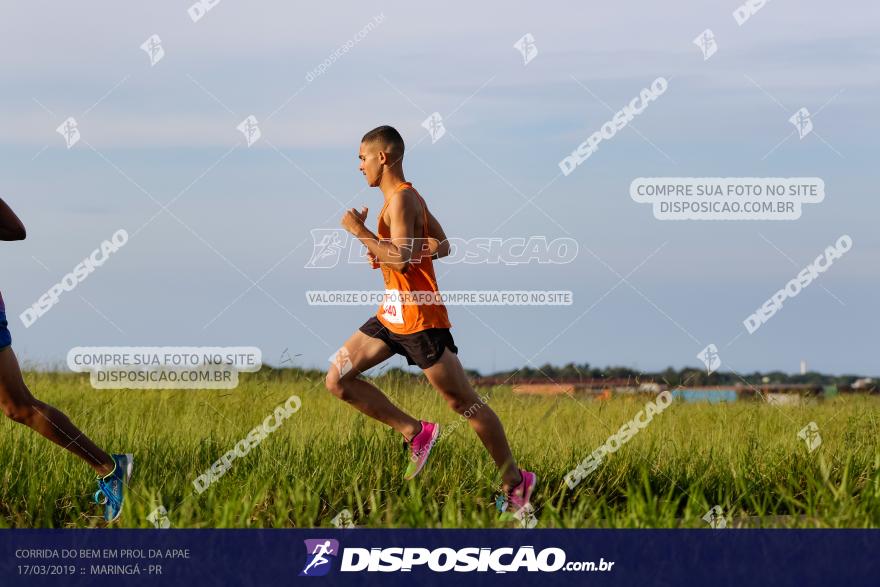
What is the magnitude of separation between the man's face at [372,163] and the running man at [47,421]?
2.05 metres

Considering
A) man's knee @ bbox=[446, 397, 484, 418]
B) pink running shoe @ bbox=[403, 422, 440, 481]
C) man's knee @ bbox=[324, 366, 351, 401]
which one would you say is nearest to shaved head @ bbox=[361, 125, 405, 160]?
man's knee @ bbox=[324, 366, 351, 401]

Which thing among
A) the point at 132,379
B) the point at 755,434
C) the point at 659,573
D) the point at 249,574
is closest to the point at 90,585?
the point at 249,574

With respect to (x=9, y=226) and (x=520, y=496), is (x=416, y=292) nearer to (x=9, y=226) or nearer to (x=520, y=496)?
(x=520, y=496)

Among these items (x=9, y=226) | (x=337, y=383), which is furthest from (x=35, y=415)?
Result: (x=337, y=383)

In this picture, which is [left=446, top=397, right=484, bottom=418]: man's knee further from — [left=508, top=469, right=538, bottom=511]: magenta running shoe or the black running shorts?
[left=508, top=469, right=538, bottom=511]: magenta running shoe

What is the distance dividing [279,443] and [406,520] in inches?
62.0

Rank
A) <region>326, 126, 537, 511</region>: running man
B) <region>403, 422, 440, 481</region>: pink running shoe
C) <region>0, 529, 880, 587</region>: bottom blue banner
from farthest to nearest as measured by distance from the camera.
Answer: <region>403, 422, 440, 481</region>: pink running shoe → <region>326, 126, 537, 511</region>: running man → <region>0, 529, 880, 587</region>: bottom blue banner

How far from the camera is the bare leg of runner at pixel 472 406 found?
21.4 ft

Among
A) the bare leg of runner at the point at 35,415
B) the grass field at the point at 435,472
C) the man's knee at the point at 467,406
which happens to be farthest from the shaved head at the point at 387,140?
the bare leg of runner at the point at 35,415

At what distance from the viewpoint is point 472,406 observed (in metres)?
6.56

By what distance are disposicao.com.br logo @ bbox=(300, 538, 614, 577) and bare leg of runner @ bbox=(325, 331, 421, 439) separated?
4.33 feet

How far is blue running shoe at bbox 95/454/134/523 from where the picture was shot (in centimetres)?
671

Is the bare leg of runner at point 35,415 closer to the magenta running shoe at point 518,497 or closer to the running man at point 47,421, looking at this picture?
the running man at point 47,421

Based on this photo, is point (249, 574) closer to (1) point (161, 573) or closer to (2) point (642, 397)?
(1) point (161, 573)
